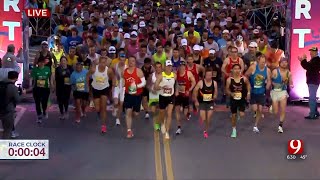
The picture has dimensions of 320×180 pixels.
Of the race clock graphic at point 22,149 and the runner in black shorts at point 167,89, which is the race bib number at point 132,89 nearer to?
the runner in black shorts at point 167,89

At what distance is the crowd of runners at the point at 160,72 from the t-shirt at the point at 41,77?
0.08ft

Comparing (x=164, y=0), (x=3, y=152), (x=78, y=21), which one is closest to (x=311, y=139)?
(x=3, y=152)

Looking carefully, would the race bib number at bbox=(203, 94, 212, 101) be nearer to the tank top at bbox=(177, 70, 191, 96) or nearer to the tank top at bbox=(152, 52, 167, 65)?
the tank top at bbox=(177, 70, 191, 96)

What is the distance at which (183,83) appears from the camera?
14.9 metres

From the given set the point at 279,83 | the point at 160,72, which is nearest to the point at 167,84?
the point at 160,72

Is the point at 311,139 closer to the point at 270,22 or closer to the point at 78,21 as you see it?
the point at 78,21

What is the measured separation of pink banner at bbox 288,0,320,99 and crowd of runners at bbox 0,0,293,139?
3.36ft

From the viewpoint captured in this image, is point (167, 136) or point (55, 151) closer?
point (55, 151)

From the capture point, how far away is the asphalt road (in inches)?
467

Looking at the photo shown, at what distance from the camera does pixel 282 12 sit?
80.6 ft

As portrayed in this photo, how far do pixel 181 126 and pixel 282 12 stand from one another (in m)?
10.5

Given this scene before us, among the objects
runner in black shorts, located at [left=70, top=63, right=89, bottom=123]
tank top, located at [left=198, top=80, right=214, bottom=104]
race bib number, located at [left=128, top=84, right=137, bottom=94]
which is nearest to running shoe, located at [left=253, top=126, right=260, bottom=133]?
tank top, located at [left=198, top=80, right=214, bottom=104]

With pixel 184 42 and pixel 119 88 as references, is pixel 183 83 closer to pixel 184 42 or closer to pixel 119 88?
pixel 119 88

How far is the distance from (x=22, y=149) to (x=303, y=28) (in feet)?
31.4
